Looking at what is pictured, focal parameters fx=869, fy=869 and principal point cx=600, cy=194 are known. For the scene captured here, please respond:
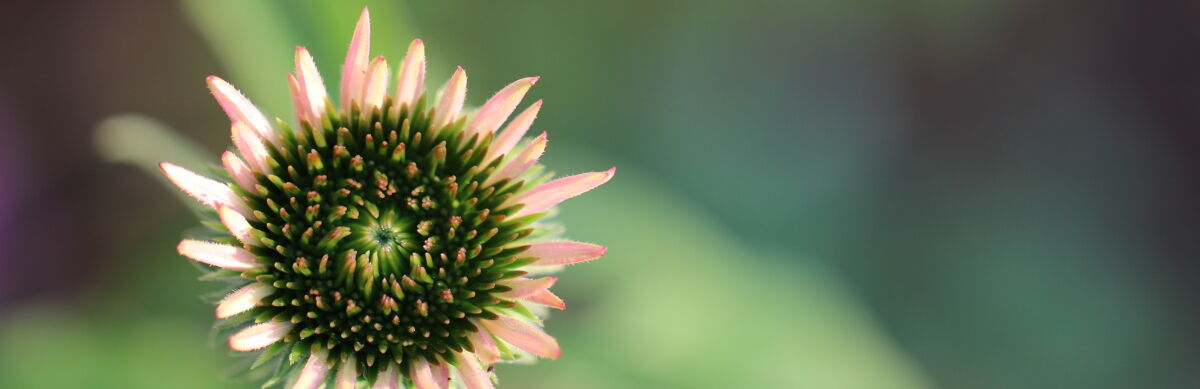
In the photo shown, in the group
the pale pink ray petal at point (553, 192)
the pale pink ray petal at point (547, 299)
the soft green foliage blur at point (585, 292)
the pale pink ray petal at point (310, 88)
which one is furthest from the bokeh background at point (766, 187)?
the pale pink ray petal at point (547, 299)

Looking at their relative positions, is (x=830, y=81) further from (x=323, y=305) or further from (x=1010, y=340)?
(x=323, y=305)

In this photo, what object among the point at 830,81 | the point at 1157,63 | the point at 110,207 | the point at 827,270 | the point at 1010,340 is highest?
the point at 110,207

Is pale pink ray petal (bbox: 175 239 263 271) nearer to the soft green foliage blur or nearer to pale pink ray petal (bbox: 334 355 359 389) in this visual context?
pale pink ray petal (bbox: 334 355 359 389)

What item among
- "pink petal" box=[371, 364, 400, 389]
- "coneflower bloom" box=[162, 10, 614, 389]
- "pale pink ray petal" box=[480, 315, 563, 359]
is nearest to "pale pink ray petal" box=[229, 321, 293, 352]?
"coneflower bloom" box=[162, 10, 614, 389]

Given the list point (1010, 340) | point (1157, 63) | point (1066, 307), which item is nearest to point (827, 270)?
point (1010, 340)

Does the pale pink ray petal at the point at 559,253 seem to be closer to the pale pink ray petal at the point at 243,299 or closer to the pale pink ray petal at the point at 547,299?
the pale pink ray petal at the point at 547,299

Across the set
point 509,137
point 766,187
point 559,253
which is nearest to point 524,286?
point 559,253
